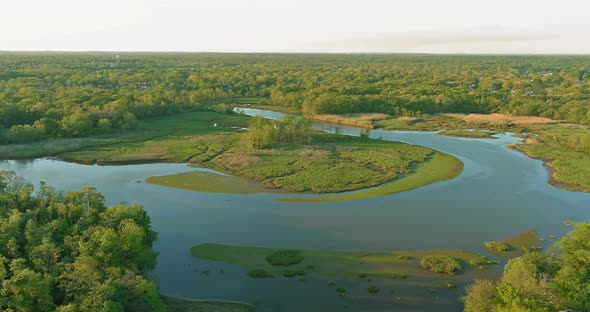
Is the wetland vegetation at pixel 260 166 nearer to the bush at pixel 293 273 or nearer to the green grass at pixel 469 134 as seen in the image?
the bush at pixel 293 273

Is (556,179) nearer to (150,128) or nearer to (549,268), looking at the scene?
(549,268)

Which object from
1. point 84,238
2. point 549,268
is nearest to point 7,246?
point 84,238

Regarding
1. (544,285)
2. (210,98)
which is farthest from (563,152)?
(210,98)

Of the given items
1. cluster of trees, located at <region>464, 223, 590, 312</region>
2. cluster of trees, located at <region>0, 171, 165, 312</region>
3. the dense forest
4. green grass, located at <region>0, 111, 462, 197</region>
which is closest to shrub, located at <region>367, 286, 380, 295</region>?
cluster of trees, located at <region>464, 223, 590, 312</region>

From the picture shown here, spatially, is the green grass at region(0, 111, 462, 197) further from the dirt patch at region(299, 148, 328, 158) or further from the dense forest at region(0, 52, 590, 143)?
the dense forest at region(0, 52, 590, 143)

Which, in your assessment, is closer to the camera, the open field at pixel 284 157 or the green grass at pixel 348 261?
the green grass at pixel 348 261

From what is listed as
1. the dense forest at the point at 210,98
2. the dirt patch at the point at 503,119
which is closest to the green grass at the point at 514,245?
the dirt patch at the point at 503,119
